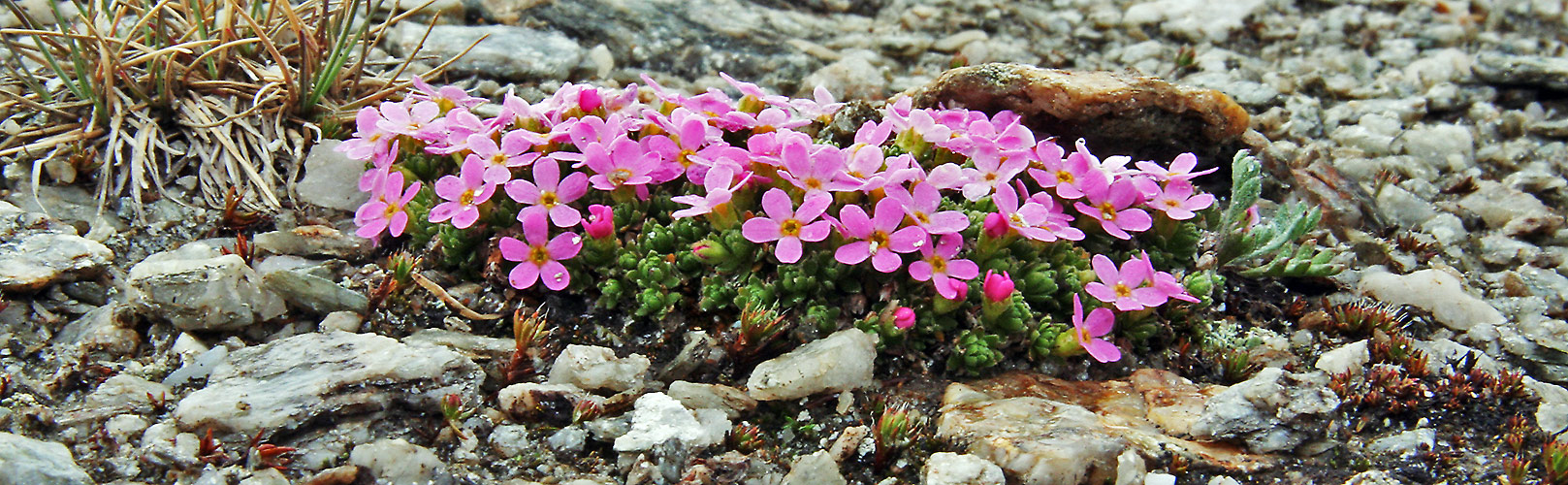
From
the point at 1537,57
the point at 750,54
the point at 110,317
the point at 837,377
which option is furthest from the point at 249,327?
the point at 1537,57

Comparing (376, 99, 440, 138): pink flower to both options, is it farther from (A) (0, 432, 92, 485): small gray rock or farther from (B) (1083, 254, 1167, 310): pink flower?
(B) (1083, 254, 1167, 310): pink flower

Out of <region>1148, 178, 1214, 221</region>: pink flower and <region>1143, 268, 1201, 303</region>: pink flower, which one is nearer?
<region>1143, 268, 1201, 303</region>: pink flower

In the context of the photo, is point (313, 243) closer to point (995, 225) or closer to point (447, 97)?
point (447, 97)

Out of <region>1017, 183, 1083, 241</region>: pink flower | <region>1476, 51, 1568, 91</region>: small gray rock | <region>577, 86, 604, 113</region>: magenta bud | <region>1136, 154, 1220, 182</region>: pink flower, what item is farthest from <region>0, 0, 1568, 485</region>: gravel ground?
<region>1476, 51, 1568, 91</region>: small gray rock

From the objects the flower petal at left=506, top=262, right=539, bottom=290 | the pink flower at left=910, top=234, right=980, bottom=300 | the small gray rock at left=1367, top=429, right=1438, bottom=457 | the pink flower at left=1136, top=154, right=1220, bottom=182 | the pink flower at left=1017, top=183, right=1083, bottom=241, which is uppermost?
the pink flower at left=1136, top=154, right=1220, bottom=182

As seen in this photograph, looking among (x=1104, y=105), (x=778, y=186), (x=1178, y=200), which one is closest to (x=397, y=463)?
(x=778, y=186)

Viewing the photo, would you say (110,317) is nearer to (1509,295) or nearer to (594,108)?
(594,108)

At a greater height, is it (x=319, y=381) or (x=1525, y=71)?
(x=319, y=381)
